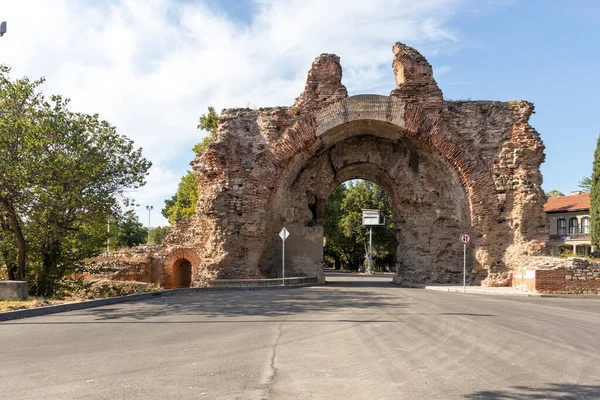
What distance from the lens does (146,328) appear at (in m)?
8.62

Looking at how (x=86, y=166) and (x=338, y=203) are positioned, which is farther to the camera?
(x=338, y=203)

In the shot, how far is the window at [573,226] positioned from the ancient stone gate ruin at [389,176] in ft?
98.7

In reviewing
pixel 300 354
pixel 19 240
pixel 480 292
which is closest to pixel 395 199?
pixel 480 292

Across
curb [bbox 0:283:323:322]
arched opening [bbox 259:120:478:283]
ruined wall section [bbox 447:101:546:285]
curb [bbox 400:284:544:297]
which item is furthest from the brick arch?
ruined wall section [bbox 447:101:546:285]

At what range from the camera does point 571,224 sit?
46312mm

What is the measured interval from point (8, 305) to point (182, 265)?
13.1m

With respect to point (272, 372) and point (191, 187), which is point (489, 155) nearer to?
point (272, 372)

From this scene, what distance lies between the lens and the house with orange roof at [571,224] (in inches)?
1764

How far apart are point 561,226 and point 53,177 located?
4581 cm

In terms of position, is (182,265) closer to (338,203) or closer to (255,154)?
(255,154)

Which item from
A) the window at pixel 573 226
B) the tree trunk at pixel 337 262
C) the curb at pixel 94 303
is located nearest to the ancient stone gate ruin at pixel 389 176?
the curb at pixel 94 303

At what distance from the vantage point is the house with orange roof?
44812mm

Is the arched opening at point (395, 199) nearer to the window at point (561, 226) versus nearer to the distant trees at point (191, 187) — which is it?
the distant trees at point (191, 187)

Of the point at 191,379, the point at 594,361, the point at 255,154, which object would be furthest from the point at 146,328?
the point at 255,154
